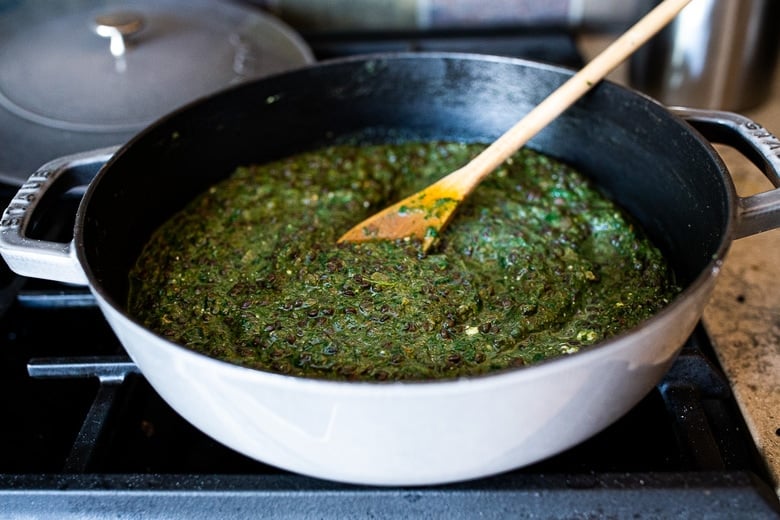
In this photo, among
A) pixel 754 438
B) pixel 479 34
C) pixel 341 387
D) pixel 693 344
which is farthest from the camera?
pixel 479 34

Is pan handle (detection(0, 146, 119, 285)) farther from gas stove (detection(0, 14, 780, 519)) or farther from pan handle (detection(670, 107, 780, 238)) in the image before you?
pan handle (detection(670, 107, 780, 238))

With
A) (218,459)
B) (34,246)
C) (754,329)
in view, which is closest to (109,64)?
(34,246)

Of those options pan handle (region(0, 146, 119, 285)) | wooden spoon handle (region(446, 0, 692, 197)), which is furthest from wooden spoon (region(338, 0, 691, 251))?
pan handle (region(0, 146, 119, 285))

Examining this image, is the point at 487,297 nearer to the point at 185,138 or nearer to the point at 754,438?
the point at 754,438

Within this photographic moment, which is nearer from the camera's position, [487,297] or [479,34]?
[487,297]

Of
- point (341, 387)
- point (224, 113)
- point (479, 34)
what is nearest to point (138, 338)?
point (341, 387)

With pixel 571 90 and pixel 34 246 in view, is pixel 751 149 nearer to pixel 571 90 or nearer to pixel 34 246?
pixel 571 90
